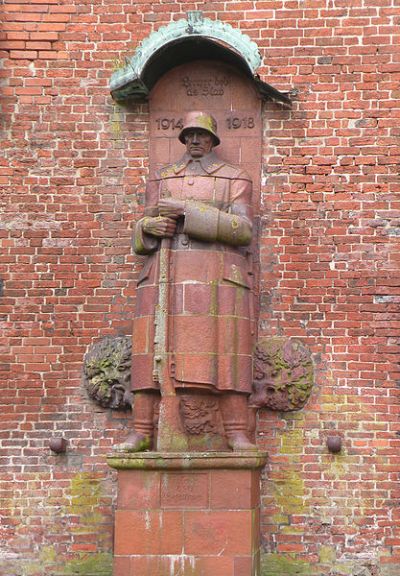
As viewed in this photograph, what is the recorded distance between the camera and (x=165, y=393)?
8.88 metres

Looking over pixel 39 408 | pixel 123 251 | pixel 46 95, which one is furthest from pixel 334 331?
pixel 46 95

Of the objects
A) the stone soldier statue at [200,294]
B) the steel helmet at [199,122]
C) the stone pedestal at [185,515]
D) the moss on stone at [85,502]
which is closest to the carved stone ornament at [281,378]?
the stone soldier statue at [200,294]

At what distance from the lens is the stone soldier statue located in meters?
8.91

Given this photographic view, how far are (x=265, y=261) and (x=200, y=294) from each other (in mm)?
963

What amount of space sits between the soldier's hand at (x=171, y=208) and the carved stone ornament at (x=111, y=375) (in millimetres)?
1247

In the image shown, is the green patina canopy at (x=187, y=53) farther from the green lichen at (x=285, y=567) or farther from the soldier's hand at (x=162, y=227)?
the green lichen at (x=285, y=567)

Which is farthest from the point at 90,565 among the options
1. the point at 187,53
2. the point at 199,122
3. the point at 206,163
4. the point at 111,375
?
the point at 187,53

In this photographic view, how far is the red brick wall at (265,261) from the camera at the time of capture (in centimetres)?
932

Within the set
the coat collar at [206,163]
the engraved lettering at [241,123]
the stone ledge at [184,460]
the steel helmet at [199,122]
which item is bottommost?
the stone ledge at [184,460]

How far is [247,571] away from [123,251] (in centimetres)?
307

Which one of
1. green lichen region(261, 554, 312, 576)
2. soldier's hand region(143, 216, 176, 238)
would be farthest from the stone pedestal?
soldier's hand region(143, 216, 176, 238)

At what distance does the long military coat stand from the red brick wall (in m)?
0.56

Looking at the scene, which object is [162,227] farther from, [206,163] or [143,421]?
[143,421]

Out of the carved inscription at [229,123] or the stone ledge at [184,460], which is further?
the carved inscription at [229,123]
